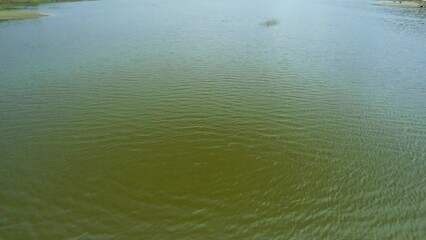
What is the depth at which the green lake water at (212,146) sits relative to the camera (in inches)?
374

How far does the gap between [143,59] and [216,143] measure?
15765 mm

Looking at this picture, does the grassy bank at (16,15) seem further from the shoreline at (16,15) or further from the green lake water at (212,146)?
the green lake water at (212,146)

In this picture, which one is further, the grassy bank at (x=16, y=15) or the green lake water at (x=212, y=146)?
the grassy bank at (x=16, y=15)

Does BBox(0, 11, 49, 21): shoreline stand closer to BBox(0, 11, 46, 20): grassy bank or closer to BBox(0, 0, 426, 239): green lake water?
BBox(0, 11, 46, 20): grassy bank

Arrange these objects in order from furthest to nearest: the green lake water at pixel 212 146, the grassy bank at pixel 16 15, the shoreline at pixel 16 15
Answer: the grassy bank at pixel 16 15
the shoreline at pixel 16 15
the green lake water at pixel 212 146

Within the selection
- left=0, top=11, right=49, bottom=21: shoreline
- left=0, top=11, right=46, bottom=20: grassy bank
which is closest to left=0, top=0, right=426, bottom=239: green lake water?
left=0, top=11, right=49, bottom=21: shoreline

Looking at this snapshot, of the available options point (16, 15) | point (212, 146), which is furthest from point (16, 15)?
point (212, 146)

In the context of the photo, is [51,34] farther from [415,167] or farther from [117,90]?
[415,167]

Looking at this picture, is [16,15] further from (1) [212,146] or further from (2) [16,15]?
(1) [212,146]

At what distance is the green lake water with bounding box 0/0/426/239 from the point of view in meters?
9.50

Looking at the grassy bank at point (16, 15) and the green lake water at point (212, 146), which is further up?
the grassy bank at point (16, 15)

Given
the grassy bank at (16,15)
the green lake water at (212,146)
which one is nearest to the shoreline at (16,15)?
the grassy bank at (16,15)

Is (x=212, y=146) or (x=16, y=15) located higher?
(x=16, y=15)

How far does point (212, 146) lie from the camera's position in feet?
43.4
